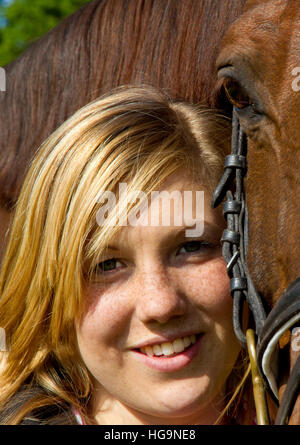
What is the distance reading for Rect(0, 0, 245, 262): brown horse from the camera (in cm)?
197

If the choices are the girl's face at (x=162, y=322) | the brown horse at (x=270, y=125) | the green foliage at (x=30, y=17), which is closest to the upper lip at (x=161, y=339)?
the girl's face at (x=162, y=322)

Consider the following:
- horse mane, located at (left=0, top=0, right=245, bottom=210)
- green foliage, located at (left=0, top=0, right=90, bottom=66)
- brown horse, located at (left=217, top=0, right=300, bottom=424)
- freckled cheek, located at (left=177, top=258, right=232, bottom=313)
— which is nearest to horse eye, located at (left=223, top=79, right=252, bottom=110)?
brown horse, located at (left=217, top=0, right=300, bottom=424)

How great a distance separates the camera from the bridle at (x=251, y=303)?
1.31 meters

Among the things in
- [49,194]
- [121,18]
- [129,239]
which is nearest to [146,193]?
[129,239]

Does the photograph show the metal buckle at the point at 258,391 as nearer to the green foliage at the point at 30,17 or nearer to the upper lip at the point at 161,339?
the upper lip at the point at 161,339

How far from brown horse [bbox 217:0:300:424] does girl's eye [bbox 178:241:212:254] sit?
21 centimetres

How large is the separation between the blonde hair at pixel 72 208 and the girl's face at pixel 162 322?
6 centimetres

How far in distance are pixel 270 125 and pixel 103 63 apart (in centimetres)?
92

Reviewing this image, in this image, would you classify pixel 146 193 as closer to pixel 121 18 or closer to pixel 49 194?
pixel 49 194

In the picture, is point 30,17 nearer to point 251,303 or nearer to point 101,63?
point 101,63

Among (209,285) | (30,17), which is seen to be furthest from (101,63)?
(30,17)

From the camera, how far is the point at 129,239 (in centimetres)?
169

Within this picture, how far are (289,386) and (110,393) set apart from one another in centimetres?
69
